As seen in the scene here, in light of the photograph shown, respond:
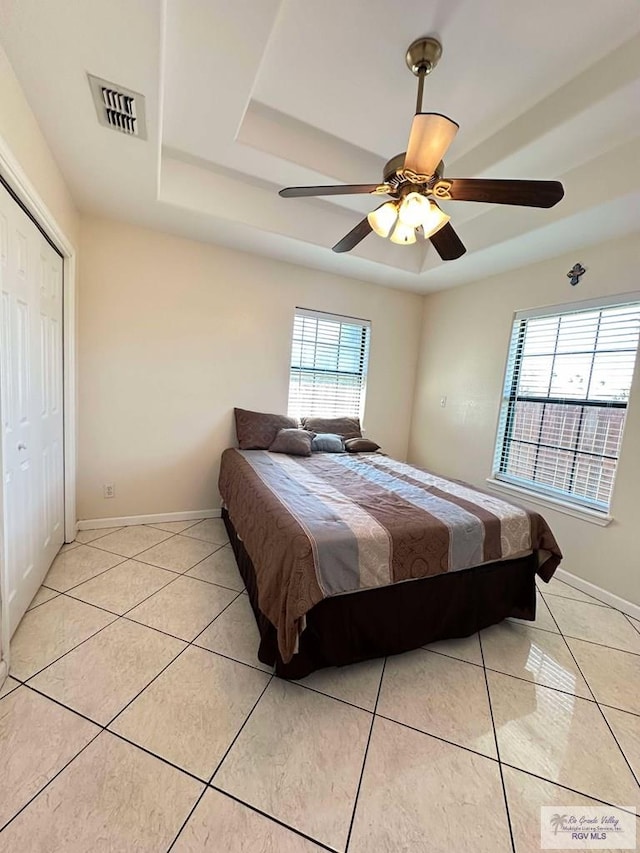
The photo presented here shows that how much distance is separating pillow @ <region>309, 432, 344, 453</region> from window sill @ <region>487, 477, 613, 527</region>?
1.47m

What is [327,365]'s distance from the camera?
12.3ft

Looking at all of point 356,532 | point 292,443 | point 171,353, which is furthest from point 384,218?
point 171,353

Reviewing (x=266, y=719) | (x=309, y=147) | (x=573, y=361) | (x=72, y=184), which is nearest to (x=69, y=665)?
(x=266, y=719)

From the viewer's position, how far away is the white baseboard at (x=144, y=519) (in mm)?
2877

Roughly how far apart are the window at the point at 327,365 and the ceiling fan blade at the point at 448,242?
1.79m

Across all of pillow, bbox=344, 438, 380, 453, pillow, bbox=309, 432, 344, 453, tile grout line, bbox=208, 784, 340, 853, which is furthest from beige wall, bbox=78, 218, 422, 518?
tile grout line, bbox=208, 784, 340, 853

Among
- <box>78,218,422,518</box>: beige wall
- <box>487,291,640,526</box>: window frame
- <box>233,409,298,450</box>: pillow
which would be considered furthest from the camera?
<box>233,409,298,450</box>: pillow

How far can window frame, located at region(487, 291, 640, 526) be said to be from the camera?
8.05ft

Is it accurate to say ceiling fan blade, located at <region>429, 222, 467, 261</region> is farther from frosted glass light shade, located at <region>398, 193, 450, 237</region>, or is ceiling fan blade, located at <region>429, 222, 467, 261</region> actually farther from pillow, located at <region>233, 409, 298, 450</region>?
pillow, located at <region>233, 409, 298, 450</region>

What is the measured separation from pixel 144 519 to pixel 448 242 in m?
3.15

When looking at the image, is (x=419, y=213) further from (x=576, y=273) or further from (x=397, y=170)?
(x=576, y=273)

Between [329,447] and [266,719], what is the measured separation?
2176mm

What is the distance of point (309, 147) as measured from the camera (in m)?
2.21

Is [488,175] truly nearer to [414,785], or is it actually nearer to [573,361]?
[573,361]
